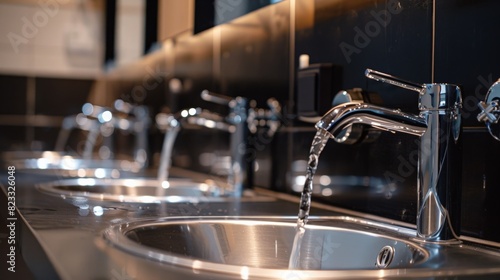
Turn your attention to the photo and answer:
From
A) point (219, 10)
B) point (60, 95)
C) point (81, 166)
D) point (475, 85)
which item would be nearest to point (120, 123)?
point (81, 166)

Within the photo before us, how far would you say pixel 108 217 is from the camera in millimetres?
1177

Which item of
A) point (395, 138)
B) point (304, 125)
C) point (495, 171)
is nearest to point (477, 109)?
point (495, 171)

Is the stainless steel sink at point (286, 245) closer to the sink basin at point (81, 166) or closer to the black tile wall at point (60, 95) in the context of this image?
the sink basin at point (81, 166)

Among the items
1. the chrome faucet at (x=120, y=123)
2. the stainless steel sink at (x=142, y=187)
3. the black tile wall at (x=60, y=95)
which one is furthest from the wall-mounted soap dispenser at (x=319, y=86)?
the black tile wall at (x=60, y=95)

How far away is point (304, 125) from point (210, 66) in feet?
2.42

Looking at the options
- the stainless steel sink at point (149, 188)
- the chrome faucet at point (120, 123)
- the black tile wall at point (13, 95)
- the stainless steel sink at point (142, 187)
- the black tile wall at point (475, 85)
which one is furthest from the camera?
the black tile wall at point (13, 95)

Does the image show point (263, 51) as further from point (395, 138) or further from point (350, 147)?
point (395, 138)

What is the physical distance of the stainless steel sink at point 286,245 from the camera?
0.86 m

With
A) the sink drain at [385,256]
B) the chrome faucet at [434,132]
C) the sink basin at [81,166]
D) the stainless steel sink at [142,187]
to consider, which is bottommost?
the sink drain at [385,256]

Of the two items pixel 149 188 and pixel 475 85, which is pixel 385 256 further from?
pixel 149 188

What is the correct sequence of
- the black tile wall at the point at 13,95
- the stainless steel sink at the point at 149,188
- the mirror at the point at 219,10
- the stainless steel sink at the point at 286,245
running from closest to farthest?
the stainless steel sink at the point at 286,245
the stainless steel sink at the point at 149,188
the mirror at the point at 219,10
the black tile wall at the point at 13,95

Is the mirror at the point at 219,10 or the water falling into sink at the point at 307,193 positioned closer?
the water falling into sink at the point at 307,193

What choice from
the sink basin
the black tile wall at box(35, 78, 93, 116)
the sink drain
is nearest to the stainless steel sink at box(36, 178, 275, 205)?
the sink basin

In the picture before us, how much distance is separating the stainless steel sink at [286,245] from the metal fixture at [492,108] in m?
0.17
